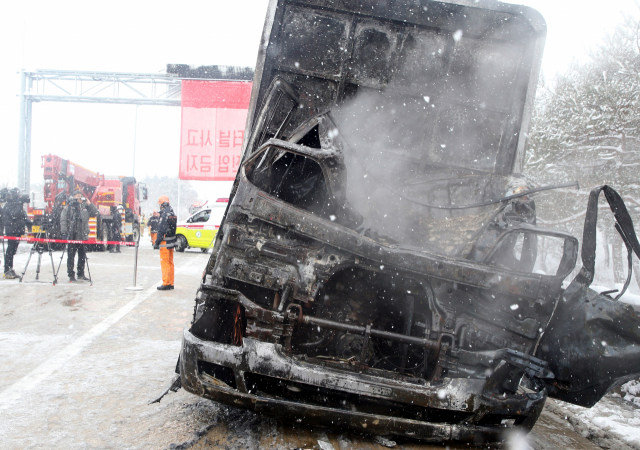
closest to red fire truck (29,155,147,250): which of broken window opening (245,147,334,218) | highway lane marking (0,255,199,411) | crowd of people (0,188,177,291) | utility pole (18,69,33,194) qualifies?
utility pole (18,69,33,194)

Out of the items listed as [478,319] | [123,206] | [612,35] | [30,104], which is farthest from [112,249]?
[612,35]

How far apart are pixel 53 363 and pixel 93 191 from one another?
47.6ft

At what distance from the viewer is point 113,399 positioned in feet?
9.92

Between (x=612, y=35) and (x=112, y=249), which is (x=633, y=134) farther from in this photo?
(x=112, y=249)

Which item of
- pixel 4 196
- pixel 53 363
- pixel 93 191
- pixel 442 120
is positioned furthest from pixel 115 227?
pixel 442 120

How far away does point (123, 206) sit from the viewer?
17.8 metres

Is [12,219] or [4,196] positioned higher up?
[4,196]

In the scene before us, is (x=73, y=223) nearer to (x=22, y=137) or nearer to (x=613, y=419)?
(x=613, y=419)

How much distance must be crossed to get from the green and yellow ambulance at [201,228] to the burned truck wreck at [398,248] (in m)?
13.2

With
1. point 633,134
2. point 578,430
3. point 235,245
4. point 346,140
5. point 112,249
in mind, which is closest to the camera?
point 235,245

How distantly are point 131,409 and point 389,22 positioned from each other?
3.61 metres

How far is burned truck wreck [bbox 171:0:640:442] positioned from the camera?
8.12 ft

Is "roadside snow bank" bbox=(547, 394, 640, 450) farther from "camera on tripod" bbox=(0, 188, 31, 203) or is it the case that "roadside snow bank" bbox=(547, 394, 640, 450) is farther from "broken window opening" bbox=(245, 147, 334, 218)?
"camera on tripod" bbox=(0, 188, 31, 203)

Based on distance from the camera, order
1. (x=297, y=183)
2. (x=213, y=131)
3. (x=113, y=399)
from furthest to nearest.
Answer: (x=213, y=131), (x=297, y=183), (x=113, y=399)
